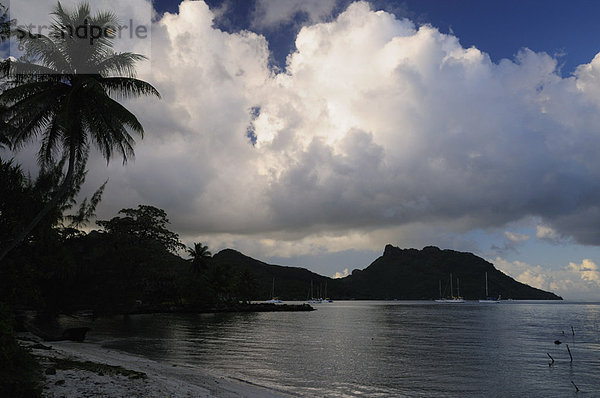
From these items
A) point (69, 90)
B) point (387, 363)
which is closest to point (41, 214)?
point (69, 90)

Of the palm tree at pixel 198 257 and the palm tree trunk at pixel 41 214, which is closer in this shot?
the palm tree trunk at pixel 41 214

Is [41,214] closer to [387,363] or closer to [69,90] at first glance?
[69,90]

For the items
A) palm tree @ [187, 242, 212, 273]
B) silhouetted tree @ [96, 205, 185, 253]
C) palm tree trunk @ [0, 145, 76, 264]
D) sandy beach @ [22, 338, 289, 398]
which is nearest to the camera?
sandy beach @ [22, 338, 289, 398]

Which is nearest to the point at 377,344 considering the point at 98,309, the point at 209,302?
the point at 98,309

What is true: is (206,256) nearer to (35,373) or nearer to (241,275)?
(241,275)

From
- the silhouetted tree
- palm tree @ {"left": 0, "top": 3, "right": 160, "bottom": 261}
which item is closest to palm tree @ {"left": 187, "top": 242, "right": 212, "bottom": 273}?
→ the silhouetted tree

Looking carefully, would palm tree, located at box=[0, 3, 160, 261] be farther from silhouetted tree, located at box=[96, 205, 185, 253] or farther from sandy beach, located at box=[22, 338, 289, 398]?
silhouetted tree, located at box=[96, 205, 185, 253]

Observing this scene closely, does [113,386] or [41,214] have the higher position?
[41,214]

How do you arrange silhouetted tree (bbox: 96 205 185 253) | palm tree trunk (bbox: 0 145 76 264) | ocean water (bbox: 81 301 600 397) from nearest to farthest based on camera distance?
1. palm tree trunk (bbox: 0 145 76 264)
2. ocean water (bbox: 81 301 600 397)
3. silhouetted tree (bbox: 96 205 185 253)

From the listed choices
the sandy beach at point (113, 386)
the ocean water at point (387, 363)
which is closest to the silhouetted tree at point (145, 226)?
the ocean water at point (387, 363)

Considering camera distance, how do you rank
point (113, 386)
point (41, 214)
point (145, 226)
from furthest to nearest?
point (145, 226)
point (41, 214)
point (113, 386)

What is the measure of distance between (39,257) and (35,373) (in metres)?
16.5

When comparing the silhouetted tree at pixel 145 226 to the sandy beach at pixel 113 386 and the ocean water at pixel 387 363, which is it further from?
the sandy beach at pixel 113 386

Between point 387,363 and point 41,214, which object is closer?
point 41,214
